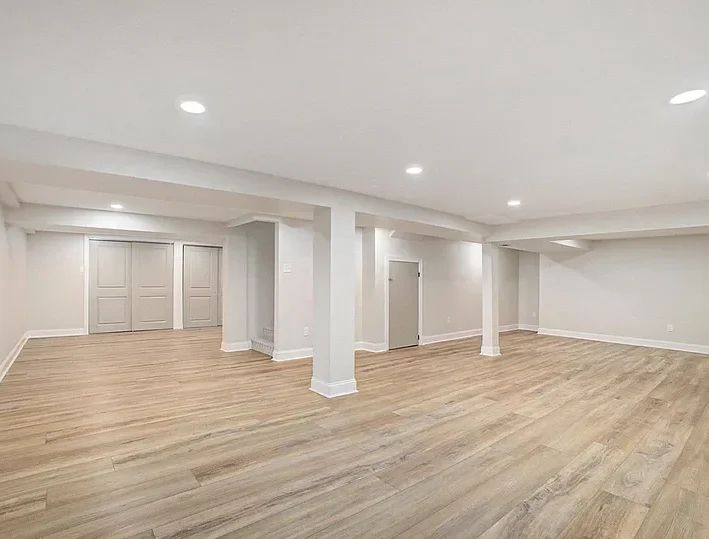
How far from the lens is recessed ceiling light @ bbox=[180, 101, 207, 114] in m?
2.26

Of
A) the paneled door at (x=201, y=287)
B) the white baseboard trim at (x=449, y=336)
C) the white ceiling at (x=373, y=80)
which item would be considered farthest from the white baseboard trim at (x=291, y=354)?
the paneled door at (x=201, y=287)

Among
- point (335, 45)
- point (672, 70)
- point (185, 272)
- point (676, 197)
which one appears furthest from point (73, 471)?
point (185, 272)

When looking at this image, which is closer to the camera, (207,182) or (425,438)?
(425,438)

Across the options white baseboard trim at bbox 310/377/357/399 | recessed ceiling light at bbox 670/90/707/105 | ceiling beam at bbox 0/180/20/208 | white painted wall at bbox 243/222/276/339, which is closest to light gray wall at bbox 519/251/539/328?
white painted wall at bbox 243/222/276/339

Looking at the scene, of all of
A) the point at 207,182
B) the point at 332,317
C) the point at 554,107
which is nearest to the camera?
the point at 554,107

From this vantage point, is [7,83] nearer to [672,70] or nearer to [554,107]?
[554,107]

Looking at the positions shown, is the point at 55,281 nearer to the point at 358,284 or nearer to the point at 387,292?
the point at 358,284

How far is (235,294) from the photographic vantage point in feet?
23.5

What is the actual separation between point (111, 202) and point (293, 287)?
282 cm

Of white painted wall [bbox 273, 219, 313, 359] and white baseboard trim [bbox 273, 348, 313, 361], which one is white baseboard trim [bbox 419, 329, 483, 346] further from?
white painted wall [bbox 273, 219, 313, 359]

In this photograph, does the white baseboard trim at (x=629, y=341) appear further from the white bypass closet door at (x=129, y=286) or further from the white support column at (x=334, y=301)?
the white bypass closet door at (x=129, y=286)

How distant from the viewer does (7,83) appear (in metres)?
2.03

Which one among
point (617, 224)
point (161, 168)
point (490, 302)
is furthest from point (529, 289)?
point (161, 168)

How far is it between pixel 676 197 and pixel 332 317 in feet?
13.8
